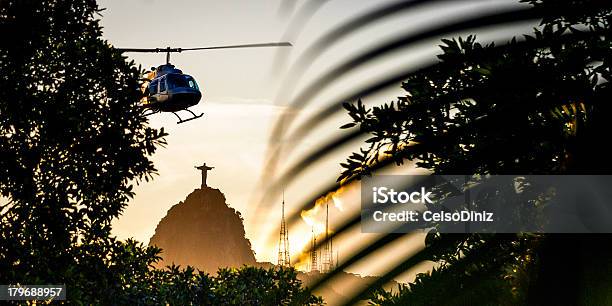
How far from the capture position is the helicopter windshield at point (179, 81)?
3155 cm

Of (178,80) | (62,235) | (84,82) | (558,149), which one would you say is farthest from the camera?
(178,80)

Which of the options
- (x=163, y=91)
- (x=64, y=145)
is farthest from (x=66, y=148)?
(x=163, y=91)

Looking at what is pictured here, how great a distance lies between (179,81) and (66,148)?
693 inches

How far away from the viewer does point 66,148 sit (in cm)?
1445

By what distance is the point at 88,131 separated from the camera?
48.6ft

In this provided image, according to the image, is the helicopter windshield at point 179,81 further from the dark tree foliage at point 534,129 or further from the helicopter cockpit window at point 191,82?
the dark tree foliage at point 534,129

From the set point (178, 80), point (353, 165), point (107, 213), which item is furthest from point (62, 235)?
point (178, 80)

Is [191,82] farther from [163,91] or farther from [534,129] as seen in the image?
[534,129]

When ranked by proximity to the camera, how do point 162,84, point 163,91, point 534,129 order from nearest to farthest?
point 534,129, point 163,91, point 162,84

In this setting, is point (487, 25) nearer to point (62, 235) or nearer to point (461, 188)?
point (461, 188)

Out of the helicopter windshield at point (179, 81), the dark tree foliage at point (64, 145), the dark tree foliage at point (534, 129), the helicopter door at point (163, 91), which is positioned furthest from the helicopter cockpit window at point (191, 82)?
the dark tree foliage at point (534, 129)

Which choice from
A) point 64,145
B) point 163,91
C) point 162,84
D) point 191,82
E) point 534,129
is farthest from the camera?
point 191,82

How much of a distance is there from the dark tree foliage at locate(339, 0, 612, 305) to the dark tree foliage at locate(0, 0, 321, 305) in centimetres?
1308

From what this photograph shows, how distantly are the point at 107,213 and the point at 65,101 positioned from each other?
8.31ft
